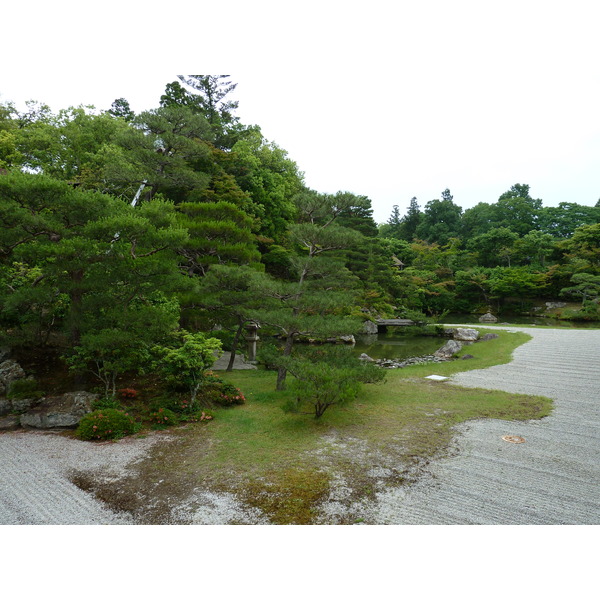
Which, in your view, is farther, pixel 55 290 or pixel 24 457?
pixel 55 290

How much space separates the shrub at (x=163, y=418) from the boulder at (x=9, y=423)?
5.96 ft

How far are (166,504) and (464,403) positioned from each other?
482 cm

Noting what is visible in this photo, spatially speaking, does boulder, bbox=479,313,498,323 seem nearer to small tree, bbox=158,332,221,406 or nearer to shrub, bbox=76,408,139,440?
small tree, bbox=158,332,221,406

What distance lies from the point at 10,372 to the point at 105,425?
251 centimetres

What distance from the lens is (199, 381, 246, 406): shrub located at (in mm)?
5886

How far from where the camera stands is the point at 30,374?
5938mm

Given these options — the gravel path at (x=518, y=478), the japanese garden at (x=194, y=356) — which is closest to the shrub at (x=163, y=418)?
the japanese garden at (x=194, y=356)

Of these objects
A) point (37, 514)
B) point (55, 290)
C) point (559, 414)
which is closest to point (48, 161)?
point (55, 290)

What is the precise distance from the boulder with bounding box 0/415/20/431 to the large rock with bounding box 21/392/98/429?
108 mm

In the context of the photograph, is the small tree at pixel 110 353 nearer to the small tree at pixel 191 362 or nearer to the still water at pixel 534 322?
the small tree at pixel 191 362

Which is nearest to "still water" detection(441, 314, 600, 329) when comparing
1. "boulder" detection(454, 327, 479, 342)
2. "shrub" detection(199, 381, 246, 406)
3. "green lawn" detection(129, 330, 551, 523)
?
"boulder" detection(454, 327, 479, 342)

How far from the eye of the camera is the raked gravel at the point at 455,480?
2811 mm

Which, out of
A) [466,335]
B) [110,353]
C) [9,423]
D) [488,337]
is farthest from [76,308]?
[488,337]

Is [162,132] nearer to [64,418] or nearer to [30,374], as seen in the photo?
[30,374]
